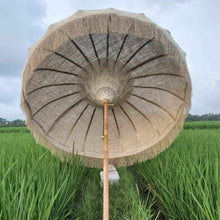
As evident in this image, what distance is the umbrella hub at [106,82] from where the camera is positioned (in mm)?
1340

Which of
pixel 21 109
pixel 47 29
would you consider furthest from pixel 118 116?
pixel 47 29

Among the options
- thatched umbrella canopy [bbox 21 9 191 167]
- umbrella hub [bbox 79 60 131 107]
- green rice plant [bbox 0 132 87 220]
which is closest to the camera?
green rice plant [bbox 0 132 87 220]

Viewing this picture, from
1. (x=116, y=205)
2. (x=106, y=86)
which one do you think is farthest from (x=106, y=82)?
(x=116, y=205)

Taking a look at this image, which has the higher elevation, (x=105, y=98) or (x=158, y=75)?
(x=158, y=75)

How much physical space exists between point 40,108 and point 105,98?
1.78 feet

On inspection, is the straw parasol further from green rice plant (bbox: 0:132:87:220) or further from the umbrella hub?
green rice plant (bbox: 0:132:87:220)

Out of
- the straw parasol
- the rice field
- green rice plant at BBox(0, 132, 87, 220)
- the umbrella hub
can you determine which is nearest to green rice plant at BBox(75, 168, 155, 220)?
the rice field

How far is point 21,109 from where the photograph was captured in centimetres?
147

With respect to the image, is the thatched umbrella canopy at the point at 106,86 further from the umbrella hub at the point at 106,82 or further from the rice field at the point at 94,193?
the rice field at the point at 94,193

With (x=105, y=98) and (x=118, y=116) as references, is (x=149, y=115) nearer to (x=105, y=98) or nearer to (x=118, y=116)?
(x=118, y=116)

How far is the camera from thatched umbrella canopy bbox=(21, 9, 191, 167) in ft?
3.80

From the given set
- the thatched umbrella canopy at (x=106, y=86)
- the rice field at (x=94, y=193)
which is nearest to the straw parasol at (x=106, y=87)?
the thatched umbrella canopy at (x=106, y=86)

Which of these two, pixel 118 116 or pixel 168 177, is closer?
pixel 168 177

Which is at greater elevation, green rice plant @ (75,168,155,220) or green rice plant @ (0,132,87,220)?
green rice plant @ (0,132,87,220)
